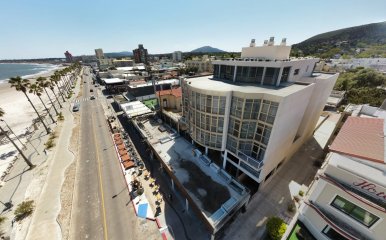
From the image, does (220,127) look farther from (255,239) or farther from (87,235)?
(87,235)

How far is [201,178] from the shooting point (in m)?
23.1

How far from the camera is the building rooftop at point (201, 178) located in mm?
18919

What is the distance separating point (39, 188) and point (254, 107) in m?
37.4

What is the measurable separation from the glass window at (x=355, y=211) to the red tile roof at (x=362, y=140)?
12.9 feet

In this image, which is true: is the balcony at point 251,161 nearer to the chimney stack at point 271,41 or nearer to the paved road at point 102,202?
the paved road at point 102,202

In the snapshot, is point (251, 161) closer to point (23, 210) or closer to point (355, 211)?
point (355, 211)

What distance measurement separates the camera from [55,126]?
48094mm

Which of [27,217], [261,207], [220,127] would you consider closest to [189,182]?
[220,127]

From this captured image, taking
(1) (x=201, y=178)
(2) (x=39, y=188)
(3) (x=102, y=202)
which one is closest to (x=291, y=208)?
(1) (x=201, y=178)

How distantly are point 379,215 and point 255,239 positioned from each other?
41.4 feet

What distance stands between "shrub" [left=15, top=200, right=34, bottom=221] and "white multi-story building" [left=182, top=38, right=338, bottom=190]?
27.0 meters

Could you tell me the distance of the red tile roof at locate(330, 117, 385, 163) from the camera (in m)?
12.9

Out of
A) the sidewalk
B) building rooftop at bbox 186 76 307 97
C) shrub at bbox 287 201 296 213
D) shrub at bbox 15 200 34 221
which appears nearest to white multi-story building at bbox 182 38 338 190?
building rooftop at bbox 186 76 307 97

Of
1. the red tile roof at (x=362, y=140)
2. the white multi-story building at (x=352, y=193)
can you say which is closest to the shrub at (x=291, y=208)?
the white multi-story building at (x=352, y=193)
